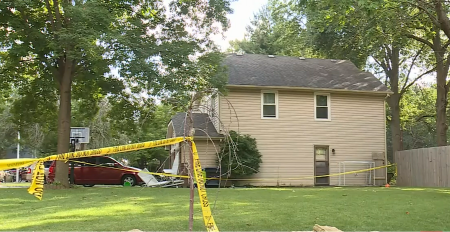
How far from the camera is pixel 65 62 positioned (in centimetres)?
1569

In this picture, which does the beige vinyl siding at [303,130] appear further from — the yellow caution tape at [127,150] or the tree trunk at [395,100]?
the yellow caution tape at [127,150]

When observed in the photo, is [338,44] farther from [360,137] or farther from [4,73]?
[4,73]

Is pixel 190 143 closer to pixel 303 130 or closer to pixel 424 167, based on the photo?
pixel 303 130

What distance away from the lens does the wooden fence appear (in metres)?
17.9

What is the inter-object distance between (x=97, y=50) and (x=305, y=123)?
11.0 m

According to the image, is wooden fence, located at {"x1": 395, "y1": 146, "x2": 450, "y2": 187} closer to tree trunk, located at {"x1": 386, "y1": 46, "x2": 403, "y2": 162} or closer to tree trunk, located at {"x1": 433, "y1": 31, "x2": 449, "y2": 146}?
tree trunk, located at {"x1": 433, "y1": 31, "x2": 449, "y2": 146}

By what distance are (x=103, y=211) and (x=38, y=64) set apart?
9706mm

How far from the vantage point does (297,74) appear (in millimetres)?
21797

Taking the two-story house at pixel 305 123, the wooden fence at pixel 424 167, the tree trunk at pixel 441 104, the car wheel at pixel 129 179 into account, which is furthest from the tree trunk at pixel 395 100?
the car wheel at pixel 129 179

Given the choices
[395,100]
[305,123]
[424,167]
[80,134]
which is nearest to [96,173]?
[80,134]

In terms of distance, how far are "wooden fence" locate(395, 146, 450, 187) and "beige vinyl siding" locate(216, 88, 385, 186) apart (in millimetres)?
1429

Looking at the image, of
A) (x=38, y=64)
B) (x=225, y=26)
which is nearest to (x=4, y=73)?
(x=38, y=64)

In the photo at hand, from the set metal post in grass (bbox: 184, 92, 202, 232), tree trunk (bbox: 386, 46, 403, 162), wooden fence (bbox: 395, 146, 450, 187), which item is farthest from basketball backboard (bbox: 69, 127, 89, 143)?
tree trunk (bbox: 386, 46, 403, 162)

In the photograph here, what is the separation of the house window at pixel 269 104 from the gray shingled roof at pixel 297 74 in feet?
1.87
